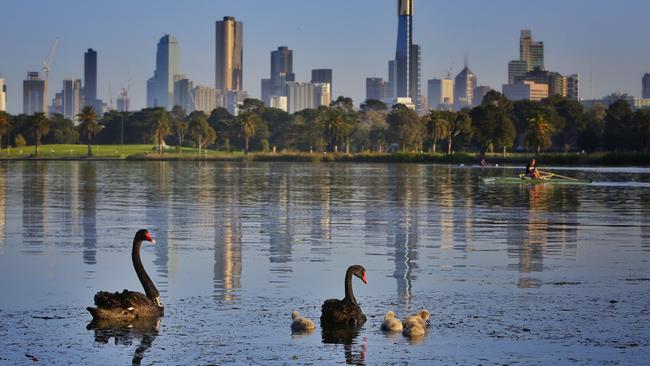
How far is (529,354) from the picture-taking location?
18344 mm

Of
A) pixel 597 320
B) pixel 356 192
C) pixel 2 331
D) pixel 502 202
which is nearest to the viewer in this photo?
pixel 2 331

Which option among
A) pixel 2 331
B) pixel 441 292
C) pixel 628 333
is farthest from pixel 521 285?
pixel 2 331

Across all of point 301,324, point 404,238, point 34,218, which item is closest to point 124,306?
→ point 301,324

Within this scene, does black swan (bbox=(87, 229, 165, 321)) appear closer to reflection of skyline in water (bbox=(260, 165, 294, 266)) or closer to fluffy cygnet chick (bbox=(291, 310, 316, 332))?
fluffy cygnet chick (bbox=(291, 310, 316, 332))

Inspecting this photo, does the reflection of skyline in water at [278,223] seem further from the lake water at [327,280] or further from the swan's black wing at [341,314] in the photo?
the swan's black wing at [341,314]

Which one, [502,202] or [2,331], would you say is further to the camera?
[502,202]

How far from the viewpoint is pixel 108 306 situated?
20641 millimetres

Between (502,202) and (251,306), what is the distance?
3829 centimetres

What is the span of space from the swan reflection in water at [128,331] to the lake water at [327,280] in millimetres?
67

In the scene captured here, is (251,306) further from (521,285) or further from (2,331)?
(521,285)

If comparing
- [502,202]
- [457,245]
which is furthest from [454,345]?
[502,202]

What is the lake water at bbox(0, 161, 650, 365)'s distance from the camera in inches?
739

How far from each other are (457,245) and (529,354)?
1691cm

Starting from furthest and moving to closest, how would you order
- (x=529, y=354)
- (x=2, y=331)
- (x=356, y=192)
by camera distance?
(x=356, y=192) < (x=2, y=331) < (x=529, y=354)
